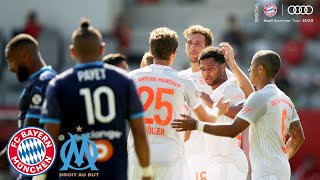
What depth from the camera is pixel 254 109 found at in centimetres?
965

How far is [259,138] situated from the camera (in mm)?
9828

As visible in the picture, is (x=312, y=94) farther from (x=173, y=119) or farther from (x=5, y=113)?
(x=173, y=119)

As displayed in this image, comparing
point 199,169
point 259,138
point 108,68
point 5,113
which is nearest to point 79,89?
point 108,68

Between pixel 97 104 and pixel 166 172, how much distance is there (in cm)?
217

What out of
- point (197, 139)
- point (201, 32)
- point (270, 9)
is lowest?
point (197, 139)

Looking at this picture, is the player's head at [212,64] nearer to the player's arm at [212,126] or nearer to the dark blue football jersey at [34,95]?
the player's arm at [212,126]

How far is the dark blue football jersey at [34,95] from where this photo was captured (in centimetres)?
868

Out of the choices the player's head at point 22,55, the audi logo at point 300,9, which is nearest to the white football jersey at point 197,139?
the player's head at point 22,55

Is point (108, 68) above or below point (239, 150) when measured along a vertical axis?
above

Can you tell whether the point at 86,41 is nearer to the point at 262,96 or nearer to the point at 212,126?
the point at 212,126

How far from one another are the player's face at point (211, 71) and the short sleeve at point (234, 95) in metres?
0.17

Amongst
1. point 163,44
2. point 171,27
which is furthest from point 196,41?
point 171,27

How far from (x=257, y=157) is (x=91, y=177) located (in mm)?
2324

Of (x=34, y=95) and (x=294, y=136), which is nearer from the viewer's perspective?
(x=34, y=95)
